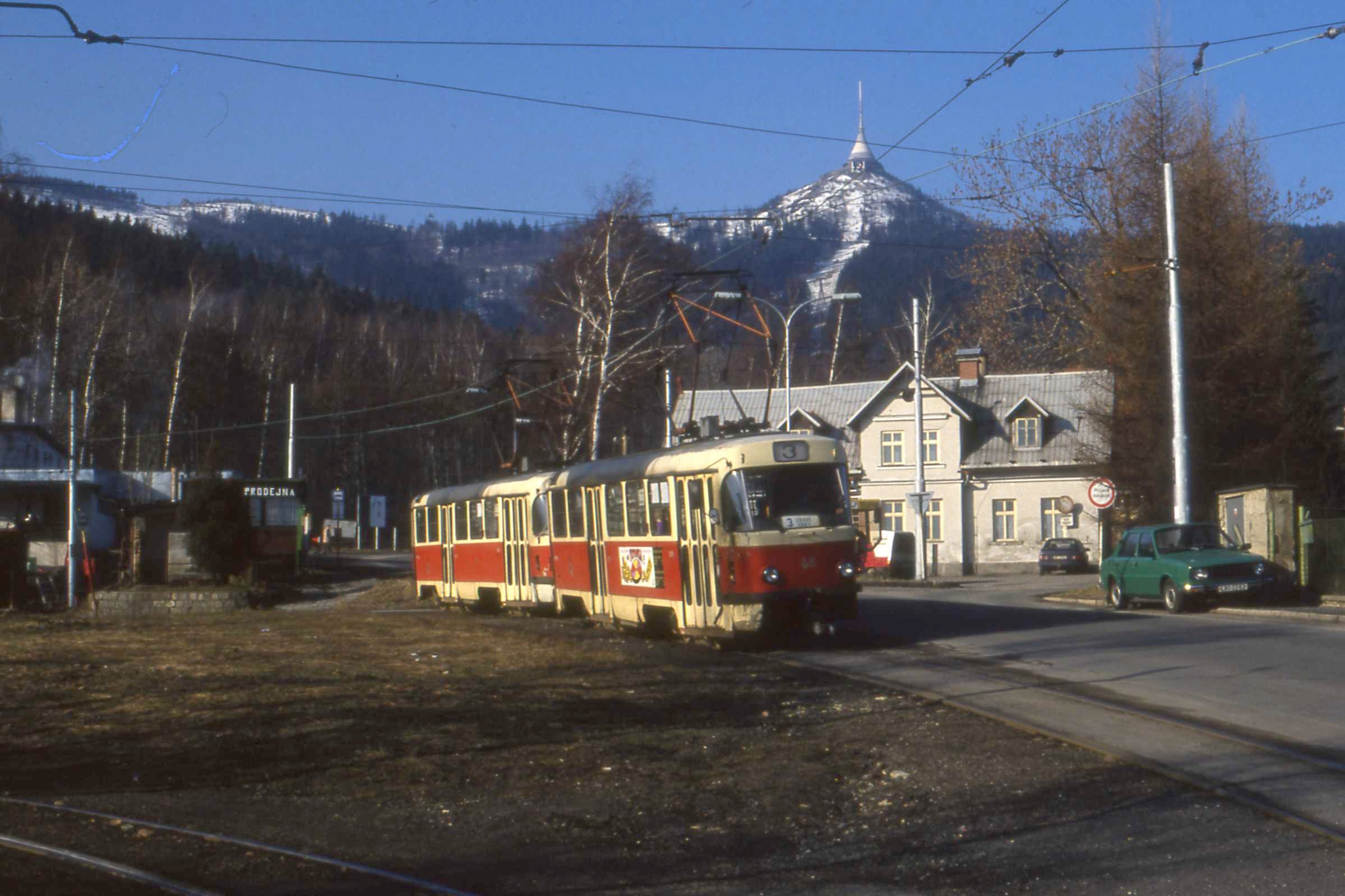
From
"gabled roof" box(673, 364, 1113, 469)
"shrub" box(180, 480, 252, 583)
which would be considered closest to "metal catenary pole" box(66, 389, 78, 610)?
"shrub" box(180, 480, 252, 583)

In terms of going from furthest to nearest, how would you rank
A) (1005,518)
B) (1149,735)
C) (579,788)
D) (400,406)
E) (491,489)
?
(400,406)
(1005,518)
(491,489)
(1149,735)
(579,788)

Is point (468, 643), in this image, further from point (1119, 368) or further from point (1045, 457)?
point (1045, 457)

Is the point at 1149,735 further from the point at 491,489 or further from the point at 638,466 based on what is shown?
the point at 491,489

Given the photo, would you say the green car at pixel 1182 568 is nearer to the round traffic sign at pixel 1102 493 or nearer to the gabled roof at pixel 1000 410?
the round traffic sign at pixel 1102 493

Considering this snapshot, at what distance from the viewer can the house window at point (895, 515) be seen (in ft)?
205

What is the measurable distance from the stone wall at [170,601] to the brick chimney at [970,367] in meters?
34.2

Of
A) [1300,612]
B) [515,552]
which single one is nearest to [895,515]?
[515,552]

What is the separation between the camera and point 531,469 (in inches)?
1160

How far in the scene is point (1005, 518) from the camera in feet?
200

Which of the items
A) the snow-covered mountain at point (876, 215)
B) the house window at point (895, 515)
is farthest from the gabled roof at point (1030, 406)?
the snow-covered mountain at point (876, 215)

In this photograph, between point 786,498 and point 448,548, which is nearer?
point 786,498

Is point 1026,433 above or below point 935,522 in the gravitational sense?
above

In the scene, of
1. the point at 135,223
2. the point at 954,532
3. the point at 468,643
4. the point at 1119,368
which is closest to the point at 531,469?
the point at 468,643

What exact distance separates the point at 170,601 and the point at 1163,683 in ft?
94.1
